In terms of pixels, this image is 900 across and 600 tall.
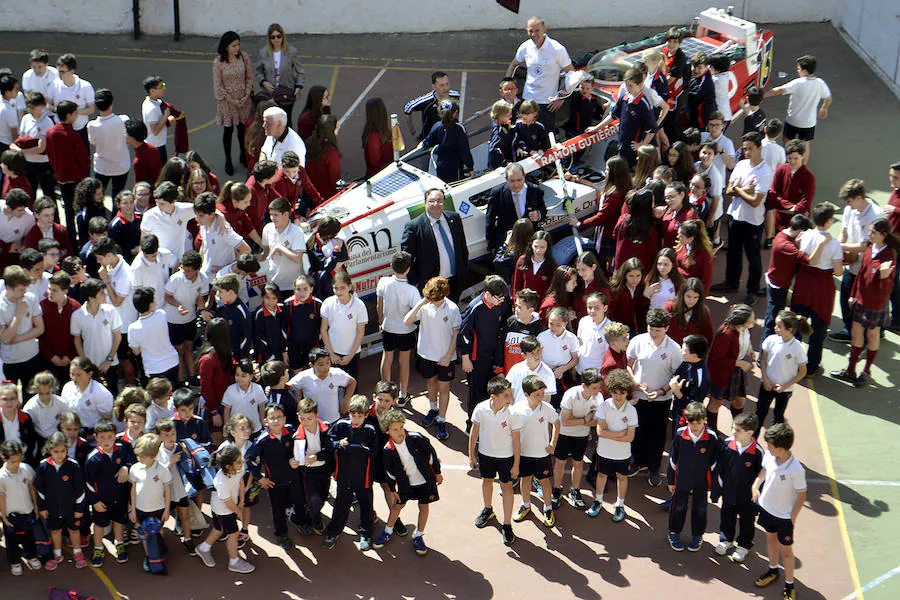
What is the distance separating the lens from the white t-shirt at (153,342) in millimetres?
10391

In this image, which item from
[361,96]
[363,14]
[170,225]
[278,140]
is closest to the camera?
[170,225]

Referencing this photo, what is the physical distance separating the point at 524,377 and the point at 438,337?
1359 millimetres

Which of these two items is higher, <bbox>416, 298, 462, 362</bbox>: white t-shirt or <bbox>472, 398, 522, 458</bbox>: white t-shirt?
<bbox>416, 298, 462, 362</bbox>: white t-shirt

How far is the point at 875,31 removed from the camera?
1977 cm

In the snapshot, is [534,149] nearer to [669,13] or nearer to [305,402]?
[305,402]

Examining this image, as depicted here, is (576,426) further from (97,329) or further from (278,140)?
(278,140)

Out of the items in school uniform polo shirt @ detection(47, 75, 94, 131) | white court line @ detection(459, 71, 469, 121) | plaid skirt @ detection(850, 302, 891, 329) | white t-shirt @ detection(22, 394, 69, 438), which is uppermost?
school uniform polo shirt @ detection(47, 75, 94, 131)

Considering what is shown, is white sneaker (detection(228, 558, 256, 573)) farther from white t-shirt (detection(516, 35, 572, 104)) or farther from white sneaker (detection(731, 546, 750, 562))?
white t-shirt (detection(516, 35, 572, 104))

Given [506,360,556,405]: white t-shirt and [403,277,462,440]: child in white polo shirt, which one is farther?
[403,277,462,440]: child in white polo shirt

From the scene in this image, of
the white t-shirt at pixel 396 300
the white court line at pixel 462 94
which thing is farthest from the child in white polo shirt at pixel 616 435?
the white court line at pixel 462 94

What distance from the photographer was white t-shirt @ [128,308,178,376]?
34.1 feet

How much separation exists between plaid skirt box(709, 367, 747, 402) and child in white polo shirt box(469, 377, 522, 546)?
2067 millimetres

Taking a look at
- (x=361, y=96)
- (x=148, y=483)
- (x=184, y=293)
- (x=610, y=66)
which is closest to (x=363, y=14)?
(x=361, y=96)

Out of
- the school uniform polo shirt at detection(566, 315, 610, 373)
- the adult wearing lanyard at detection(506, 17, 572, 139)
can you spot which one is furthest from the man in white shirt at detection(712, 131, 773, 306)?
the school uniform polo shirt at detection(566, 315, 610, 373)
